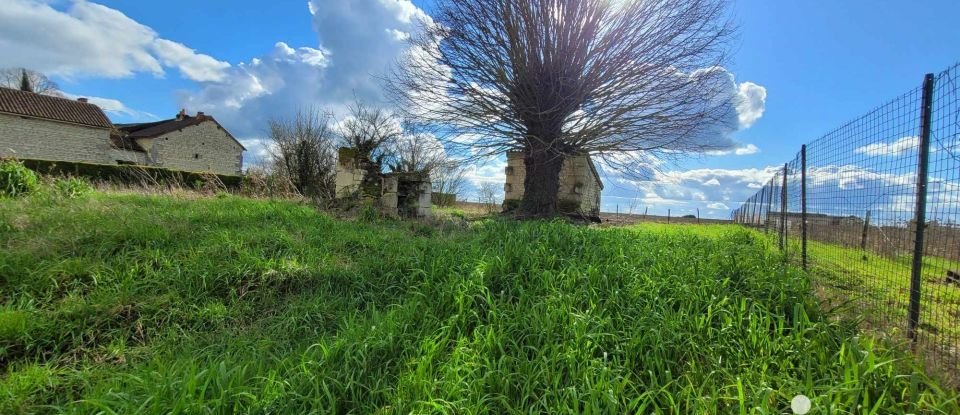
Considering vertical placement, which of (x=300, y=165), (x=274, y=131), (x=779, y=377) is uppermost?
(x=274, y=131)

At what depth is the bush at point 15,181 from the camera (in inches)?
271

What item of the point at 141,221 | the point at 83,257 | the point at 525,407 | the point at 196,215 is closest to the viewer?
the point at 525,407

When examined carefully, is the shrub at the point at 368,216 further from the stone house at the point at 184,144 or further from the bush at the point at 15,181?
the stone house at the point at 184,144

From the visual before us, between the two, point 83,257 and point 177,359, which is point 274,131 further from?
point 177,359

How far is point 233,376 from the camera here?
2.08 meters

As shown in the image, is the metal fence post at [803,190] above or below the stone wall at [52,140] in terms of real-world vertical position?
below

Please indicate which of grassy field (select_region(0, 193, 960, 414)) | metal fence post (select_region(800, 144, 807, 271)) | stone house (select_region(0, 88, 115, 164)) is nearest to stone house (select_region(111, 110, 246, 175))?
stone house (select_region(0, 88, 115, 164))

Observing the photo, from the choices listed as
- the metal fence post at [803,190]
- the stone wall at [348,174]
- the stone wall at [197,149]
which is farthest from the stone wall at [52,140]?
the metal fence post at [803,190]

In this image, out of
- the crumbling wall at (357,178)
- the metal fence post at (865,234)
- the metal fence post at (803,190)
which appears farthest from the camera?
the crumbling wall at (357,178)

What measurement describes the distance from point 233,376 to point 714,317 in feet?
9.42

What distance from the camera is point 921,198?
8.80 feet

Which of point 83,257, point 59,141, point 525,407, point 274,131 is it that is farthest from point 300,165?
point 59,141

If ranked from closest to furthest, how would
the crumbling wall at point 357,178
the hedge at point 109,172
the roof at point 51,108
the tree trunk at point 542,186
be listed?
the crumbling wall at point 357,178, the tree trunk at point 542,186, the hedge at point 109,172, the roof at point 51,108

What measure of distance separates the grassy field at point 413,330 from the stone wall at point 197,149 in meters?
29.9
